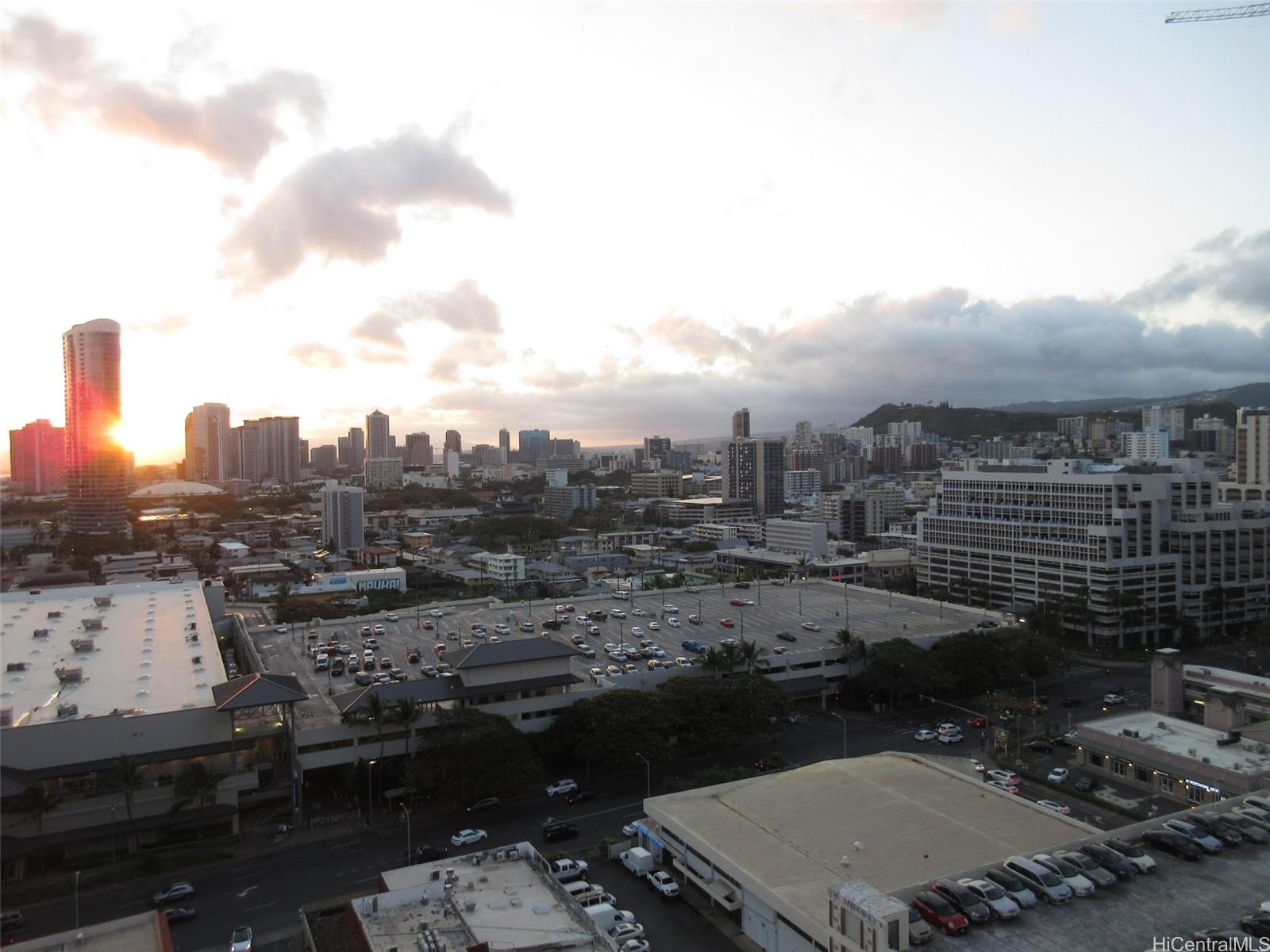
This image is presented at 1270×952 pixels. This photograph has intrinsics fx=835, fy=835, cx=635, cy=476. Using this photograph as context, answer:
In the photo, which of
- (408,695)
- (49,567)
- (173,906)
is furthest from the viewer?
(49,567)

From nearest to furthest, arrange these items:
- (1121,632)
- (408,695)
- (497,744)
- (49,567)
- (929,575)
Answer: (497,744) → (408,695) → (1121,632) → (929,575) → (49,567)

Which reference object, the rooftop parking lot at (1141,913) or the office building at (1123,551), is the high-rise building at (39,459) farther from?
the rooftop parking lot at (1141,913)

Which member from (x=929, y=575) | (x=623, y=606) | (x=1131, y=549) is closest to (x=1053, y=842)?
(x=623, y=606)

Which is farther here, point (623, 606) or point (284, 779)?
point (623, 606)

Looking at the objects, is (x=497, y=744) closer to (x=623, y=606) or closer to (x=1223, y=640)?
(x=623, y=606)

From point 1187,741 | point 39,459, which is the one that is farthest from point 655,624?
point 39,459
